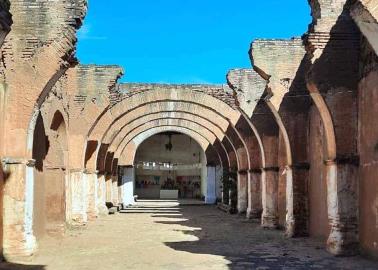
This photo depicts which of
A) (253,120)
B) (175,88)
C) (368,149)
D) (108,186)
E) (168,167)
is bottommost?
(108,186)

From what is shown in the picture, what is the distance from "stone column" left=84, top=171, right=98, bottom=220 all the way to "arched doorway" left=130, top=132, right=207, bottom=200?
71.9ft

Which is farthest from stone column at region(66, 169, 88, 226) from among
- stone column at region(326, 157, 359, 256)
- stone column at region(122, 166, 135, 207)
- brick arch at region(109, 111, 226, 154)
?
stone column at region(122, 166, 135, 207)

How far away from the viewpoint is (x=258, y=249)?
1174cm

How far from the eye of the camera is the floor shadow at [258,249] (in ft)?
31.3

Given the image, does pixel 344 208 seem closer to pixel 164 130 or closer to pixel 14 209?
pixel 14 209

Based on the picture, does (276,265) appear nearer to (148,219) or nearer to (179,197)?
(148,219)

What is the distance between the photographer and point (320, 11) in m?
10.8

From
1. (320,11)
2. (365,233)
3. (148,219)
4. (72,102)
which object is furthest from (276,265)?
(148,219)

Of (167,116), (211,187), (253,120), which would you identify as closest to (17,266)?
(253,120)

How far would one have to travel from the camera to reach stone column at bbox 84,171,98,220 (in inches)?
800

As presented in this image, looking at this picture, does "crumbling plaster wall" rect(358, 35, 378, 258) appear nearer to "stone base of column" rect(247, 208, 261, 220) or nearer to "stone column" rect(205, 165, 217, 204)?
"stone base of column" rect(247, 208, 261, 220)

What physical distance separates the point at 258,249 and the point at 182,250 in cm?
156

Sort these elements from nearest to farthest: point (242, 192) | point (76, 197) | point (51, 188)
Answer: point (51, 188), point (76, 197), point (242, 192)

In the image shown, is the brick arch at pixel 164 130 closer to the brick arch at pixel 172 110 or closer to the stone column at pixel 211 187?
the stone column at pixel 211 187
